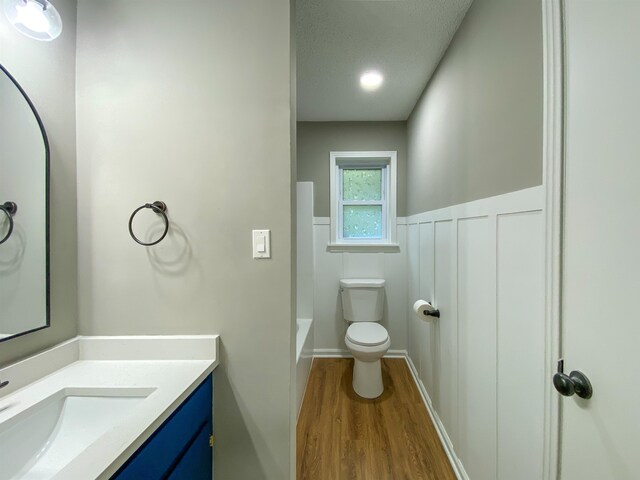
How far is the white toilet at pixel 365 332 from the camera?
1992mm

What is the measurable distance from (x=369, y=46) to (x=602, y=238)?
1.59 meters

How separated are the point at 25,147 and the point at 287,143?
0.89 m

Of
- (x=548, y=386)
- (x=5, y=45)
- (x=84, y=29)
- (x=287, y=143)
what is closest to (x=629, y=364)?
(x=548, y=386)

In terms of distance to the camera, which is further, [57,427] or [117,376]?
[117,376]

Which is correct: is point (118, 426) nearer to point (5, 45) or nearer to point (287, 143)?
point (287, 143)

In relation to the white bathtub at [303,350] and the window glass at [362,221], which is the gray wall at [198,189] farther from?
the window glass at [362,221]

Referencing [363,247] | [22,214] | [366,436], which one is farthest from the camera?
[363,247]

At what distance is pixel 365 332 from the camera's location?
2164mm

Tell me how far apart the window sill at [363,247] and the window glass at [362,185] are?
1.77ft

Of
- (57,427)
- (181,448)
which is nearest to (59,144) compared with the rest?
(57,427)

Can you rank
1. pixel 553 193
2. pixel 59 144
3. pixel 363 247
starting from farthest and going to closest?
pixel 363 247
pixel 59 144
pixel 553 193

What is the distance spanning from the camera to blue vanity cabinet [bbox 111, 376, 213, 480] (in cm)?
65

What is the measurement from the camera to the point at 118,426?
655 mm

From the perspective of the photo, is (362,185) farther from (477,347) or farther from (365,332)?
(477,347)
